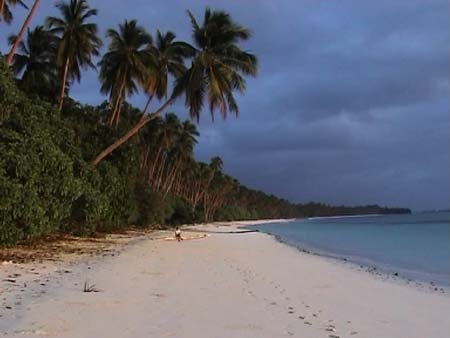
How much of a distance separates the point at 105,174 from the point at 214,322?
1903cm

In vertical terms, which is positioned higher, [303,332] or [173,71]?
[173,71]

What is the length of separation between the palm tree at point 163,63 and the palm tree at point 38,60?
18.4ft

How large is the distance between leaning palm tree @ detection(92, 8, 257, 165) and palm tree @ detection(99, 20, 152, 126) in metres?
3.36

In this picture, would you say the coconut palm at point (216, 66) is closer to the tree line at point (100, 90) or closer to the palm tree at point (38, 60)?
the tree line at point (100, 90)

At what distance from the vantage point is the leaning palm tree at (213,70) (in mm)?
24172

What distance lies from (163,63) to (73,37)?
4886mm

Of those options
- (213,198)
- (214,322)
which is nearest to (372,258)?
(214,322)

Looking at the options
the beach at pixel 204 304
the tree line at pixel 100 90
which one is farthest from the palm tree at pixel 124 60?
the beach at pixel 204 304

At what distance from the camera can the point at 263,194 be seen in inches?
6599

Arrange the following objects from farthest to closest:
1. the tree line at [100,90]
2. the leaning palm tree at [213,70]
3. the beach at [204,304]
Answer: the leaning palm tree at [213,70]
the tree line at [100,90]
the beach at [204,304]

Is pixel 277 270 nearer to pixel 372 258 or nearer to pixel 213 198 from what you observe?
pixel 372 258

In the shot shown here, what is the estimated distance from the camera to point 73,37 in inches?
1026

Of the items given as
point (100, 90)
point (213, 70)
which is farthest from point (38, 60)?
point (213, 70)

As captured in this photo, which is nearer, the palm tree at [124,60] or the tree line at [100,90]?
the tree line at [100,90]
